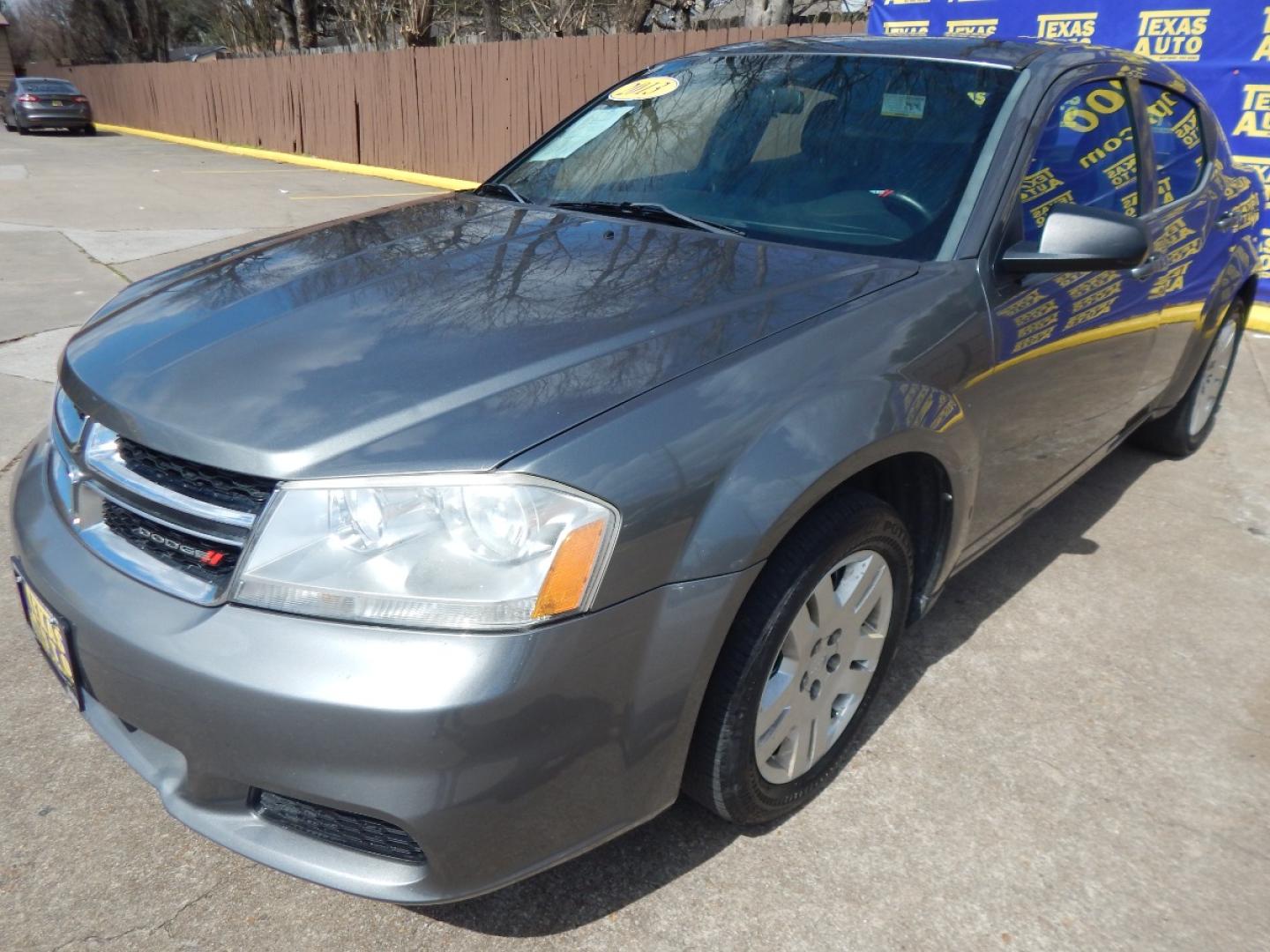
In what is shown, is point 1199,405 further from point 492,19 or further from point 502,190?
point 492,19

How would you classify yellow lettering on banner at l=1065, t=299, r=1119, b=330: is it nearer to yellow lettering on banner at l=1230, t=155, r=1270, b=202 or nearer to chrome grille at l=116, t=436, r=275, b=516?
chrome grille at l=116, t=436, r=275, b=516

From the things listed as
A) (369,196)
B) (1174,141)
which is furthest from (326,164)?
(1174,141)

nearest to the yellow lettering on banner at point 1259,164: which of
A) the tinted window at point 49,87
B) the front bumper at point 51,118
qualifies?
the front bumper at point 51,118

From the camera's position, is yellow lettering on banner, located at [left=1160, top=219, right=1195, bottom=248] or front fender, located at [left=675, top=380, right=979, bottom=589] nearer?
front fender, located at [left=675, top=380, right=979, bottom=589]

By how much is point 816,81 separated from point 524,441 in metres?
1.89

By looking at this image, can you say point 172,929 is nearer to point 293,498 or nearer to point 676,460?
point 293,498

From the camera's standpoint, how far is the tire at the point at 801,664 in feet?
6.31

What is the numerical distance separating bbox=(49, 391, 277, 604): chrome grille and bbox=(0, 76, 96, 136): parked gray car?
93.7 ft

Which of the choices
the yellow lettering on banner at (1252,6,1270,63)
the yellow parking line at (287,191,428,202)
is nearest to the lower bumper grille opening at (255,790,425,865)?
the yellow lettering on banner at (1252,6,1270,63)

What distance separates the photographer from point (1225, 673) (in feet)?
9.82

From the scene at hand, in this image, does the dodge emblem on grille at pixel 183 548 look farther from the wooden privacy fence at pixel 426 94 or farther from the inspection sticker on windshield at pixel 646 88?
the wooden privacy fence at pixel 426 94

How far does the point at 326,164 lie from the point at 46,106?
40.4ft

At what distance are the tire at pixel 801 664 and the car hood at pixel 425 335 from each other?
17.6 inches

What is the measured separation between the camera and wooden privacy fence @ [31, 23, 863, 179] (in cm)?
1244
